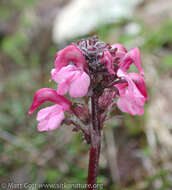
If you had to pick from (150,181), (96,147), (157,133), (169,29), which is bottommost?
(150,181)

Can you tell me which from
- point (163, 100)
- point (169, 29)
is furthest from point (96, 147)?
point (169, 29)

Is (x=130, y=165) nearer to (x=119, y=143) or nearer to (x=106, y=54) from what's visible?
(x=119, y=143)

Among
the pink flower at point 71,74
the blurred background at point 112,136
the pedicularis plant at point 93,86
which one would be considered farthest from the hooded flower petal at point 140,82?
the blurred background at point 112,136

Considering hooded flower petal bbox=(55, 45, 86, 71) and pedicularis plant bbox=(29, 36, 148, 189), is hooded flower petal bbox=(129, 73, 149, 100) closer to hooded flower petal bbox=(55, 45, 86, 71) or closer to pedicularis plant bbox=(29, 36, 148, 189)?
pedicularis plant bbox=(29, 36, 148, 189)

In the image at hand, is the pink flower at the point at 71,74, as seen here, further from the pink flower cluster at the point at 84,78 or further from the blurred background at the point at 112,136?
the blurred background at the point at 112,136

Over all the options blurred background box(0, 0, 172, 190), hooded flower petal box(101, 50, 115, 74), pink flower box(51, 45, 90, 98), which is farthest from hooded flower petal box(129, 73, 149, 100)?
blurred background box(0, 0, 172, 190)

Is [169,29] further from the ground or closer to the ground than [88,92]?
further from the ground

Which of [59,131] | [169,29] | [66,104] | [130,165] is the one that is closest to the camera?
[66,104]
